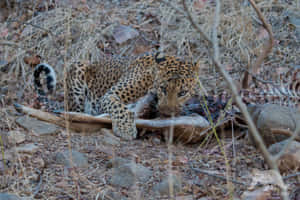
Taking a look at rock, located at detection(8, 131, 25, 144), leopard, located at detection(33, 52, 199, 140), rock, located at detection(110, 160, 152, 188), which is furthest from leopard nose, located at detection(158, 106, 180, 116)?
rock, located at detection(8, 131, 25, 144)

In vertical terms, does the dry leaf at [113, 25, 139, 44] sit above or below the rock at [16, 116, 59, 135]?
above

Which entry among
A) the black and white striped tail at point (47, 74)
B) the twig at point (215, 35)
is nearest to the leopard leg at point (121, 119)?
the black and white striped tail at point (47, 74)

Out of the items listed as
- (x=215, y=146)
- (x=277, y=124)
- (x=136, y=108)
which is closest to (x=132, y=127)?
(x=136, y=108)

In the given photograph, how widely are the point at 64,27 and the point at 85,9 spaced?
565mm

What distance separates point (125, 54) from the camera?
7414 millimetres

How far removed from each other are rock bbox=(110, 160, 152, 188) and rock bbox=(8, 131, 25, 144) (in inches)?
40.5

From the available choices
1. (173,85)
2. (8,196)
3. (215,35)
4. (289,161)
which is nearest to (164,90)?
(173,85)

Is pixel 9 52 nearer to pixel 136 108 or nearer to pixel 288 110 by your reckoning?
pixel 136 108

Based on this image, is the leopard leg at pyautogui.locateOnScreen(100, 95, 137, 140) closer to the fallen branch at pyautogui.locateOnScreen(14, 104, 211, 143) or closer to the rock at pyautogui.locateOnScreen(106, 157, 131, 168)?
the fallen branch at pyautogui.locateOnScreen(14, 104, 211, 143)

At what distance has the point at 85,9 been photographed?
755cm

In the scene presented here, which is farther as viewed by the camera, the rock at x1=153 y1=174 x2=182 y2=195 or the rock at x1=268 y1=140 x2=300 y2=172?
the rock at x1=268 y1=140 x2=300 y2=172

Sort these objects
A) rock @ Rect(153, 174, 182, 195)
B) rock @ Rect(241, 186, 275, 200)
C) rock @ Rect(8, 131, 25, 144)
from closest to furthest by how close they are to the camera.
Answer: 1. rock @ Rect(241, 186, 275, 200)
2. rock @ Rect(153, 174, 182, 195)
3. rock @ Rect(8, 131, 25, 144)

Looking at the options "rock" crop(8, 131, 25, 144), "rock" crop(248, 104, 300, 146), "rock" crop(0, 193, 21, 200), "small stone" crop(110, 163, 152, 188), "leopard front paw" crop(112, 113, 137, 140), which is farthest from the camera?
"leopard front paw" crop(112, 113, 137, 140)

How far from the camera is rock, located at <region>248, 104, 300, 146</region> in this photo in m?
4.13
